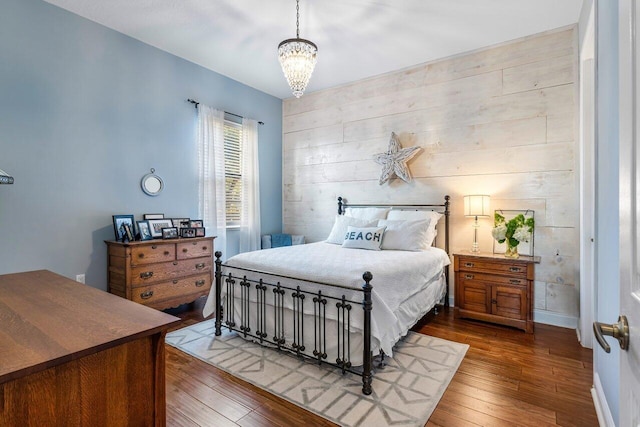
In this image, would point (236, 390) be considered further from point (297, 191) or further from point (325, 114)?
point (325, 114)

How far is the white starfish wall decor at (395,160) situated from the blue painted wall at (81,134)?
2451 millimetres

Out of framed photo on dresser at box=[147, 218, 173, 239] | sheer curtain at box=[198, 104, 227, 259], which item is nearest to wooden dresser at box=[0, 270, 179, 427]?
framed photo on dresser at box=[147, 218, 173, 239]

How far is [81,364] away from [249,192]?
391 cm

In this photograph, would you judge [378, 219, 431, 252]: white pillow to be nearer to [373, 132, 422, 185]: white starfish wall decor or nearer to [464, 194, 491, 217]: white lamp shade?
[464, 194, 491, 217]: white lamp shade

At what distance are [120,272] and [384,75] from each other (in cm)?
393

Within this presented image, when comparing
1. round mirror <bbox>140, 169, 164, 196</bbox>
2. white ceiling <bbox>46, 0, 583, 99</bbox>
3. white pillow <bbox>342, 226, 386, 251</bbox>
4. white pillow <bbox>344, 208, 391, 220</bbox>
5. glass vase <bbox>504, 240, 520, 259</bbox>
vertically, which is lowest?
glass vase <bbox>504, 240, 520, 259</bbox>

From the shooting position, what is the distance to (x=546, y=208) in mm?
3377

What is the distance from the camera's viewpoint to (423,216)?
373 cm

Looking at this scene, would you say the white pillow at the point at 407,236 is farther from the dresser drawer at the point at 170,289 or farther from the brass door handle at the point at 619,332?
the brass door handle at the point at 619,332

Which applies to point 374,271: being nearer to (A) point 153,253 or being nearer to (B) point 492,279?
(B) point 492,279

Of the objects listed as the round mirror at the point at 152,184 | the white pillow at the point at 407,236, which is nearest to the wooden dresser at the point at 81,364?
the round mirror at the point at 152,184

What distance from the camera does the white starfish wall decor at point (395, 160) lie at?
4.15 meters

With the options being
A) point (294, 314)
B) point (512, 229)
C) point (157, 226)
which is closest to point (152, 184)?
point (157, 226)

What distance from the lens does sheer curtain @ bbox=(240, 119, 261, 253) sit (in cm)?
473
